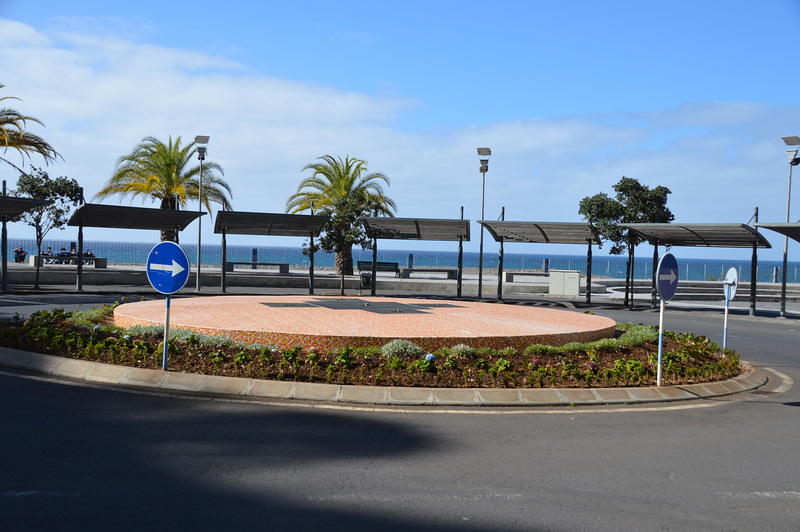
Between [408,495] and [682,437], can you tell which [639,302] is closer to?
[682,437]

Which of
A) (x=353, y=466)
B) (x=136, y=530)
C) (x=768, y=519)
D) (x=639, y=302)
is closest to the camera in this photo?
(x=136, y=530)

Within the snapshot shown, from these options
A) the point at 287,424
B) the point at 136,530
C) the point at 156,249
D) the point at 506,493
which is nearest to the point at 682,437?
the point at 506,493

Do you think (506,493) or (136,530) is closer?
(136,530)

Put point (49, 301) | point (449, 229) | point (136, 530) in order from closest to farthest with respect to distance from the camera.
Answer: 1. point (136, 530)
2. point (49, 301)
3. point (449, 229)

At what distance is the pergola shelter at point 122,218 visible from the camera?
2438cm

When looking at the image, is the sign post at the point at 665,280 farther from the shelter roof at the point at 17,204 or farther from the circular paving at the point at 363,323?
the shelter roof at the point at 17,204

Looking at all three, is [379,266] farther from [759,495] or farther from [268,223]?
[759,495]

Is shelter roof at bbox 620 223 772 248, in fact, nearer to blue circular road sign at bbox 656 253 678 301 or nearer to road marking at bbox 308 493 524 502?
blue circular road sign at bbox 656 253 678 301

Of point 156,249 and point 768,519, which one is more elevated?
point 156,249

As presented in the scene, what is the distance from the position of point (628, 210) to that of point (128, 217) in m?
21.8

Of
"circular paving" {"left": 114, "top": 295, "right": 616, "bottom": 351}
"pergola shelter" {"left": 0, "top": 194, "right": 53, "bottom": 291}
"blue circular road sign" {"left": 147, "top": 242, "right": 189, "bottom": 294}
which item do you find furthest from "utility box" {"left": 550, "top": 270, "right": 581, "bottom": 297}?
"blue circular road sign" {"left": 147, "top": 242, "right": 189, "bottom": 294}

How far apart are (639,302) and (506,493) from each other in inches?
1042

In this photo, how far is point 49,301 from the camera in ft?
68.3

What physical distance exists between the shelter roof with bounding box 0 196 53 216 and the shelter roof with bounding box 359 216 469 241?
1206 centimetres
